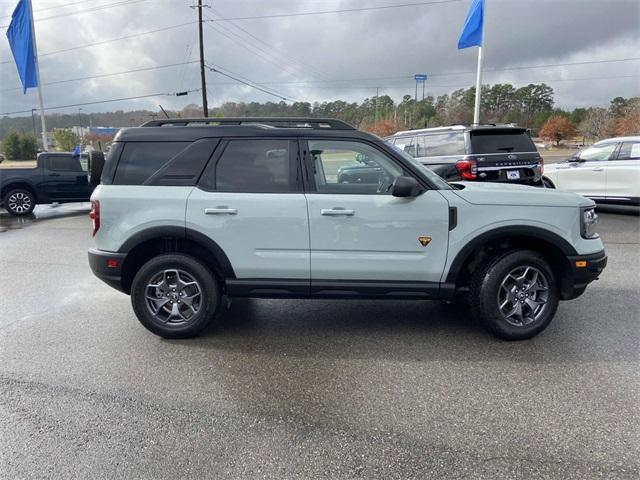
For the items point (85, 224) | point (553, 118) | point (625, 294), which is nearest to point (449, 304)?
point (625, 294)

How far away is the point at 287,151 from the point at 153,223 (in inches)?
54.0

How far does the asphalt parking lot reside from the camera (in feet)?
8.41

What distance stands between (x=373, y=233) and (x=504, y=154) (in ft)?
19.2

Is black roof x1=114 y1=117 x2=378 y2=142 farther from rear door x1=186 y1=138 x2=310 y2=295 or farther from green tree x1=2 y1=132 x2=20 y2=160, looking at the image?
green tree x1=2 y1=132 x2=20 y2=160

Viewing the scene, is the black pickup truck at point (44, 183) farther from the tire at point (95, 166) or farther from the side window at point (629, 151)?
the side window at point (629, 151)

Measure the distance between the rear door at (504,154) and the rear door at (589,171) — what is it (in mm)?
2934

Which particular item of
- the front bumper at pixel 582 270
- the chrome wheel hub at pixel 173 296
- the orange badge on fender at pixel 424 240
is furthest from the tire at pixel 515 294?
the chrome wheel hub at pixel 173 296

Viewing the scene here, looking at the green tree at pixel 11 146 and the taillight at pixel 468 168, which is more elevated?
the green tree at pixel 11 146

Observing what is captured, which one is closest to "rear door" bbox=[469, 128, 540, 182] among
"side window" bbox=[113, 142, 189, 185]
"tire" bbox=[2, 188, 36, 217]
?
"side window" bbox=[113, 142, 189, 185]

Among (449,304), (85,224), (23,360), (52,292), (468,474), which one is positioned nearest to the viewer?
(468,474)

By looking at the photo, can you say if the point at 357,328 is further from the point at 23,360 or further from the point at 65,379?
the point at 23,360

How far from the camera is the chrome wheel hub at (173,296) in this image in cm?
418

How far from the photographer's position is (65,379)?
138 inches

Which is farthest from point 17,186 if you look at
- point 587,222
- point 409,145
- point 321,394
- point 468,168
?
point 587,222
